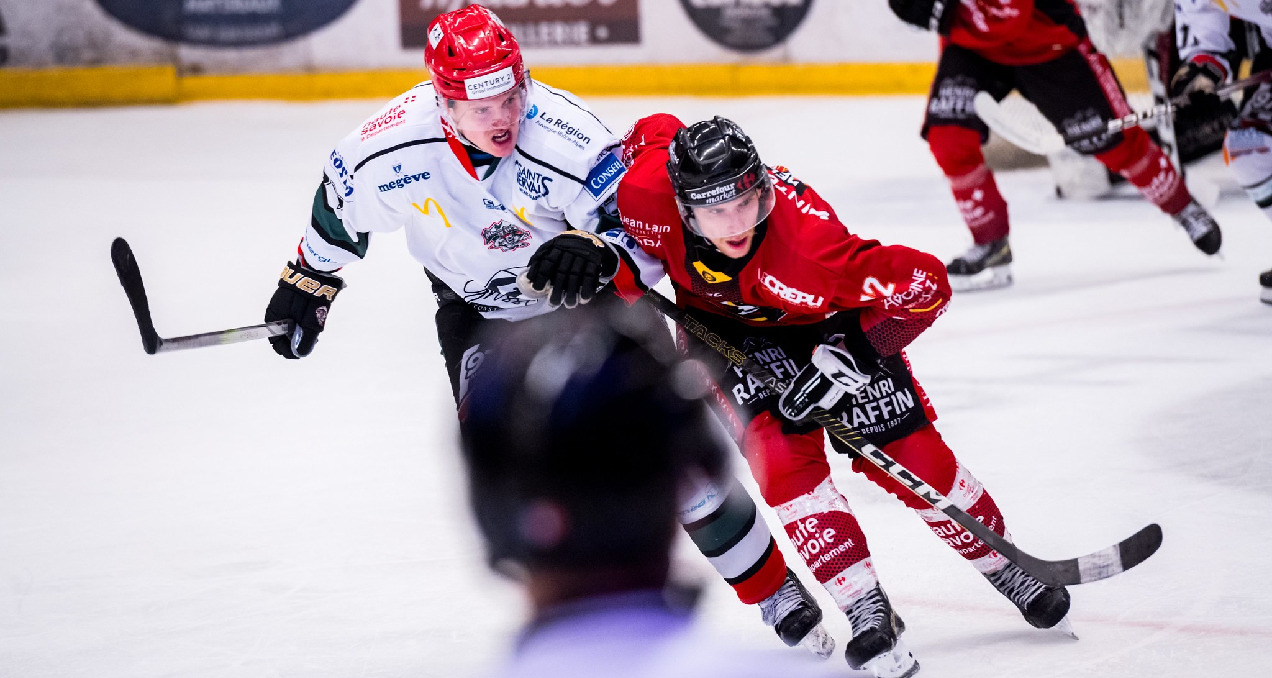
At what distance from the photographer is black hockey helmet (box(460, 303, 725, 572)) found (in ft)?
7.72

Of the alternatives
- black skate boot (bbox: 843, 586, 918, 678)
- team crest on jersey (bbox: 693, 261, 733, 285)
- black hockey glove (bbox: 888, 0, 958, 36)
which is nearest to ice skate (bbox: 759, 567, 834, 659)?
black skate boot (bbox: 843, 586, 918, 678)

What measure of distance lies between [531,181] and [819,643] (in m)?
0.91

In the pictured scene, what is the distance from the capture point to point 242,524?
2945mm

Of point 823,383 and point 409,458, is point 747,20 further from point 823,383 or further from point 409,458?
point 823,383

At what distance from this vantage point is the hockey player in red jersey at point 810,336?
2.16 meters

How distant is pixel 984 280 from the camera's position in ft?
15.3

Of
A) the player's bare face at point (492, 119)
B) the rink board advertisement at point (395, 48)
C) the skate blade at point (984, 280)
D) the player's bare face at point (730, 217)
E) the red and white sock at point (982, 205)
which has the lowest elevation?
the rink board advertisement at point (395, 48)

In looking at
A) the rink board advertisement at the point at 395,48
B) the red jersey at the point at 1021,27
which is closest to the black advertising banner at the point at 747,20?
the rink board advertisement at the point at 395,48

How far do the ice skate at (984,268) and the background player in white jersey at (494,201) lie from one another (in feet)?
7.91

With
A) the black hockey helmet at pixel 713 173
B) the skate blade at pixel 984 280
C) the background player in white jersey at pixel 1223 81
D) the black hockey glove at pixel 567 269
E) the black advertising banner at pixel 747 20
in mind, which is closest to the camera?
the black hockey helmet at pixel 713 173

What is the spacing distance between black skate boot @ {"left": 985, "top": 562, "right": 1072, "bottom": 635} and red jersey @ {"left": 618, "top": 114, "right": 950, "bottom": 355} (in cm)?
43

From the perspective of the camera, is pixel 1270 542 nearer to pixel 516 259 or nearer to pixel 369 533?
pixel 516 259

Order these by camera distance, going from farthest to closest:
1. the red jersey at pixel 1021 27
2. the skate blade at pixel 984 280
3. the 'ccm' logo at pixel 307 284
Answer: the skate blade at pixel 984 280
the red jersey at pixel 1021 27
the 'ccm' logo at pixel 307 284

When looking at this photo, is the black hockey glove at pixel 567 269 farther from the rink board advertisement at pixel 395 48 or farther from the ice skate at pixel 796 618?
the rink board advertisement at pixel 395 48
